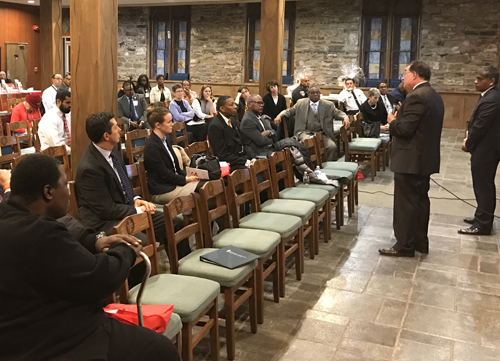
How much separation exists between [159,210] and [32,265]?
2.37 metres

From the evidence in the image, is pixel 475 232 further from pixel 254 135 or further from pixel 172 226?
pixel 172 226

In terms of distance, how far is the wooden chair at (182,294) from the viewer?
252 centimetres

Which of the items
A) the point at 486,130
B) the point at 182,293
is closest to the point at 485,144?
the point at 486,130

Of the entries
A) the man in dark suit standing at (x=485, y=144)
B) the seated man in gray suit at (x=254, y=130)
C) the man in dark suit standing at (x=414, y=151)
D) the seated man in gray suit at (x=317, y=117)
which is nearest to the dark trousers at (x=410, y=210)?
the man in dark suit standing at (x=414, y=151)

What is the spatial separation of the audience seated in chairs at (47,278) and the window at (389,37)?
13.2m

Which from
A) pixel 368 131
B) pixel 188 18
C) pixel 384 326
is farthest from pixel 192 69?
pixel 384 326

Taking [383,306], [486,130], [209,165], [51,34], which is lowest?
[383,306]

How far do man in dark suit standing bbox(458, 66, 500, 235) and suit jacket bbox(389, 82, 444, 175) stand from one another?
94 cm

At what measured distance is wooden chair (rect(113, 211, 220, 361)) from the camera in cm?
252

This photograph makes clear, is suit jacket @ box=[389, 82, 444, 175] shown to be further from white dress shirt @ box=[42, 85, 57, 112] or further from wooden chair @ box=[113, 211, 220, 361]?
white dress shirt @ box=[42, 85, 57, 112]

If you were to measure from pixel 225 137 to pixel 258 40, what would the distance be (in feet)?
36.2

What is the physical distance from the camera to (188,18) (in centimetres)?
1658

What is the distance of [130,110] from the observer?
877 cm

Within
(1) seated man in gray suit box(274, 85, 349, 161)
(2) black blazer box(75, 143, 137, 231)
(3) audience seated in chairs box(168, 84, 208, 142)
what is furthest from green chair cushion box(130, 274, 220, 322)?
(3) audience seated in chairs box(168, 84, 208, 142)
